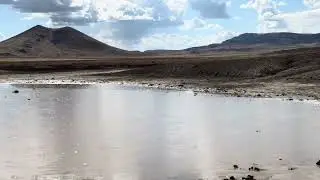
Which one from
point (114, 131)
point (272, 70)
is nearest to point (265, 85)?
point (272, 70)

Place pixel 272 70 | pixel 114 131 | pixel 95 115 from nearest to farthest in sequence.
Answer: pixel 114 131 → pixel 95 115 → pixel 272 70

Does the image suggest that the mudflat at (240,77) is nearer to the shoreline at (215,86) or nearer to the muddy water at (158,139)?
the shoreline at (215,86)

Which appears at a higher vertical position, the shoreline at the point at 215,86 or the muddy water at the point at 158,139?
the shoreline at the point at 215,86

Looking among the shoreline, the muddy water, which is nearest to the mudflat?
the shoreline

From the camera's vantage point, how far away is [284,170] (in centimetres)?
1480

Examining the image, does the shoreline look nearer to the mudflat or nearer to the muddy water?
the mudflat

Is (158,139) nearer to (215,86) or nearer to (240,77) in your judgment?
(215,86)

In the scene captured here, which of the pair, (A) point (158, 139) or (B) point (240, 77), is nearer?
(A) point (158, 139)

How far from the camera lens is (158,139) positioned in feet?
64.9

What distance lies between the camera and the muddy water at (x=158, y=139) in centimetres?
1479

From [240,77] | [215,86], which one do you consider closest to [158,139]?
[215,86]

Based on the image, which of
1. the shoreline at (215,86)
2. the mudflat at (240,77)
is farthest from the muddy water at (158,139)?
the mudflat at (240,77)

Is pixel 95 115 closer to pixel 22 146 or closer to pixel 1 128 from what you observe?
pixel 1 128

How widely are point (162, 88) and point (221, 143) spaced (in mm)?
26926
